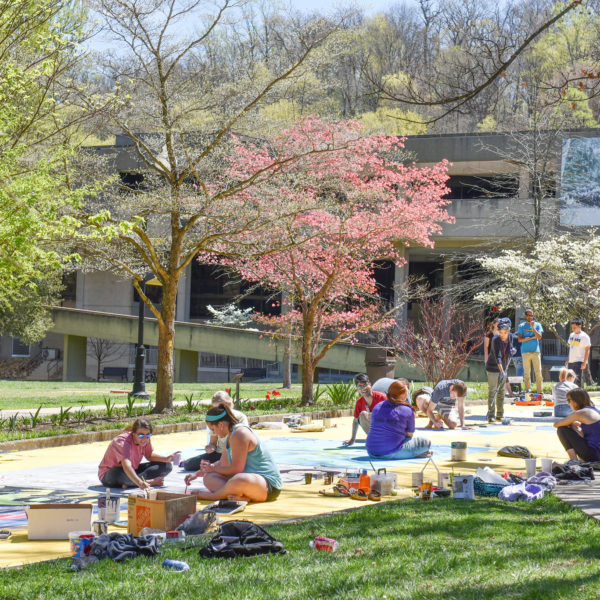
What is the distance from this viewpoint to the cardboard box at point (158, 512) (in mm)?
6586

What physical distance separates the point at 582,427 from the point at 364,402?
385 cm

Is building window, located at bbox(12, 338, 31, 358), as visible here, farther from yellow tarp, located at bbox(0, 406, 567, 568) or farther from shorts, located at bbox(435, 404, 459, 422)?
shorts, located at bbox(435, 404, 459, 422)

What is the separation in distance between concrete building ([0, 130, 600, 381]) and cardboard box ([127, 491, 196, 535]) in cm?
2648

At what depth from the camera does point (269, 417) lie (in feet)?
55.8

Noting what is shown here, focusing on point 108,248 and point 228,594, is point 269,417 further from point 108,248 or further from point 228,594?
point 228,594

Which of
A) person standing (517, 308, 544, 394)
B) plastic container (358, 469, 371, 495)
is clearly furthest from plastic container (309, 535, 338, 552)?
person standing (517, 308, 544, 394)

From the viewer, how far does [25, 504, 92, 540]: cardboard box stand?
657 centimetres

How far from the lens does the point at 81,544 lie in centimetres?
575

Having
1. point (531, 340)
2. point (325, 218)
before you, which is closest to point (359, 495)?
point (531, 340)

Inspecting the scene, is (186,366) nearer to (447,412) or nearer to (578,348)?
(578,348)

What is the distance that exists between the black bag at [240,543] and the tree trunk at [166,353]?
11.5 meters

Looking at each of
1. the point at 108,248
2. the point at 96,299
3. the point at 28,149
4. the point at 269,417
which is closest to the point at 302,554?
the point at 28,149

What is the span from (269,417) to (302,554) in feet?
37.5

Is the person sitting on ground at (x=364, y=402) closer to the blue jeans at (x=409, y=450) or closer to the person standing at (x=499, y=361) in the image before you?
the blue jeans at (x=409, y=450)
